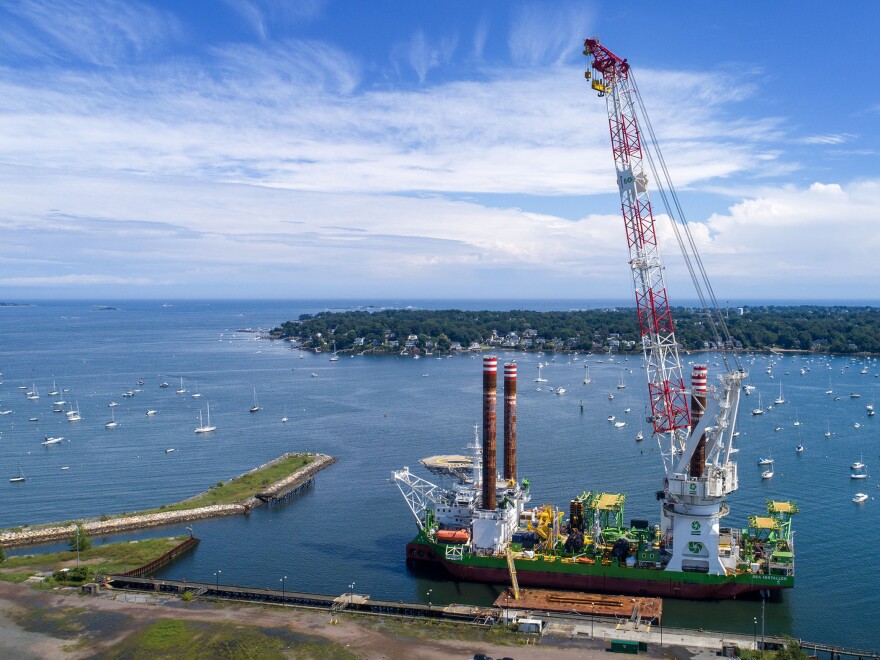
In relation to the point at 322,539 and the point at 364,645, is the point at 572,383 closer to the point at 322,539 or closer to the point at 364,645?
the point at 322,539

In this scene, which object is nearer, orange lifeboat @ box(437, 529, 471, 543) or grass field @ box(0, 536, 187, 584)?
grass field @ box(0, 536, 187, 584)

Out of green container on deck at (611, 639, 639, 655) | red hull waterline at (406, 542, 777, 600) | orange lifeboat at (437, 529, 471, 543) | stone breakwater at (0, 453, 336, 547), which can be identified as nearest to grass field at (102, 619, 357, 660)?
green container on deck at (611, 639, 639, 655)

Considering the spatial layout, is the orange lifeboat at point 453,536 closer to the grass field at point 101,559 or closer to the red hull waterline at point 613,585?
the red hull waterline at point 613,585

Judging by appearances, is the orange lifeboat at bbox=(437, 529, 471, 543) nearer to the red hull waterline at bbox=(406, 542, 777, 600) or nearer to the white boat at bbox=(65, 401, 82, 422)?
the red hull waterline at bbox=(406, 542, 777, 600)

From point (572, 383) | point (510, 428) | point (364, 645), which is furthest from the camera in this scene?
point (572, 383)

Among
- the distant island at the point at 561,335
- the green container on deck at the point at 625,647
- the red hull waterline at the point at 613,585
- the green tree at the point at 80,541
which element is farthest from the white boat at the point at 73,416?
the distant island at the point at 561,335

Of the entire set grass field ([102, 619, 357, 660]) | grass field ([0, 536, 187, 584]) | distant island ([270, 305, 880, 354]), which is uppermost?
distant island ([270, 305, 880, 354])

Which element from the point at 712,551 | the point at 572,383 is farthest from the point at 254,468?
the point at 572,383

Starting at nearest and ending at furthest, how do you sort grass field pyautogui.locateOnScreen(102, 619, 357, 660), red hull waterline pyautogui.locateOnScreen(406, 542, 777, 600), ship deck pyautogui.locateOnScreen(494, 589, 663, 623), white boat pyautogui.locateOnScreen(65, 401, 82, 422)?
1. grass field pyautogui.locateOnScreen(102, 619, 357, 660)
2. ship deck pyautogui.locateOnScreen(494, 589, 663, 623)
3. red hull waterline pyautogui.locateOnScreen(406, 542, 777, 600)
4. white boat pyautogui.locateOnScreen(65, 401, 82, 422)
